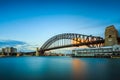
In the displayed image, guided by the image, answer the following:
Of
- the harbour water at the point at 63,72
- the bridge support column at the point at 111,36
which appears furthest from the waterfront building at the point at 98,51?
the harbour water at the point at 63,72

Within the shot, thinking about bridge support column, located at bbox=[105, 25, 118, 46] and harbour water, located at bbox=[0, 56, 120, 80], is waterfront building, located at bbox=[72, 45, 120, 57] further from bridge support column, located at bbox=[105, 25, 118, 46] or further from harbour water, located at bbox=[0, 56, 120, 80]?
harbour water, located at bbox=[0, 56, 120, 80]

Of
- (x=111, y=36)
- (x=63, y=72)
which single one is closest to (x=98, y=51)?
(x=111, y=36)

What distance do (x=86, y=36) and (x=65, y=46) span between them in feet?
87.2

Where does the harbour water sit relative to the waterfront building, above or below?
below

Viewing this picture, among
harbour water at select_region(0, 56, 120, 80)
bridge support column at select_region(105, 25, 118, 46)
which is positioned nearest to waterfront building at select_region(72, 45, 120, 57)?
bridge support column at select_region(105, 25, 118, 46)

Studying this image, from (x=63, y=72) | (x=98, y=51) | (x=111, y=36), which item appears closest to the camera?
(x=63, y=72)

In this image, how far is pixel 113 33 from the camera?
102m

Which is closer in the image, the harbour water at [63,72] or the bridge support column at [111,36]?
the harbour water at [63,72]

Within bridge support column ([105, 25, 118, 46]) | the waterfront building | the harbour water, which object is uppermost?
bridge support column ([105, 25, 118, 46])

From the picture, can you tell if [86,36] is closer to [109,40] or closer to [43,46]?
[109,40]

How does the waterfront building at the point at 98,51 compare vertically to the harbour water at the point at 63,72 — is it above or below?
above

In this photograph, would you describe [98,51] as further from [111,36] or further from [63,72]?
[63,72]

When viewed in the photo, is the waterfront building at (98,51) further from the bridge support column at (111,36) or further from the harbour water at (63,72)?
the harbour water at (63,72)

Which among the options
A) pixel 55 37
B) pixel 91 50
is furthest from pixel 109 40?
pixel 55 37
